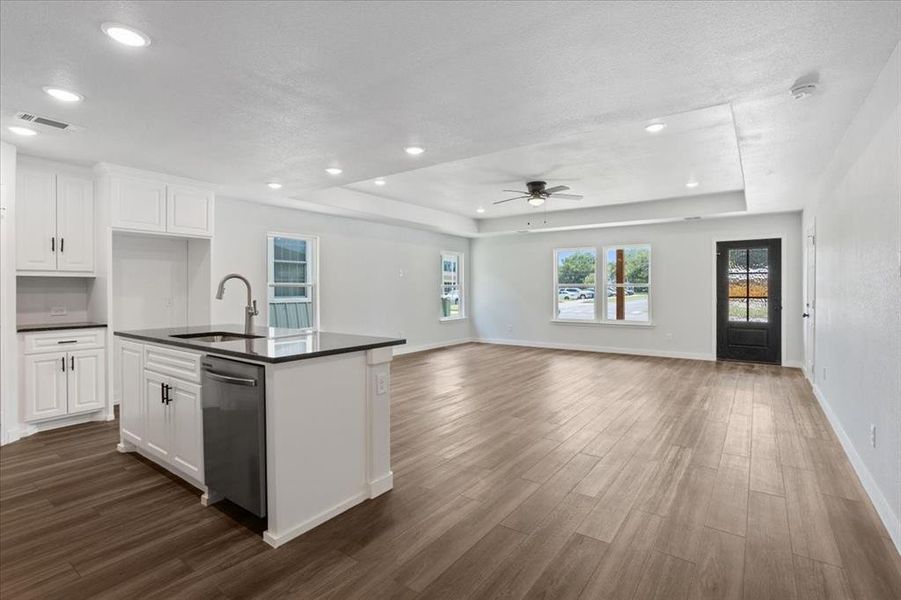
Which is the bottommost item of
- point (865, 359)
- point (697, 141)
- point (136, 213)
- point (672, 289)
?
point (865, 359)

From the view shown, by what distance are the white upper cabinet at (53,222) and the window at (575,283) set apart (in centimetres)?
771

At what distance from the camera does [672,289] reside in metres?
8.27

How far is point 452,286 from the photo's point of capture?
10.2 meters

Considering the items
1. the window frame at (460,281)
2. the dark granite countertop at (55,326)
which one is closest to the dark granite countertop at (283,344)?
the dark granite countertop at (55,326)

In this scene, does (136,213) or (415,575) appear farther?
(136,213)

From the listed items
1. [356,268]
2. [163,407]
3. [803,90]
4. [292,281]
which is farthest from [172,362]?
[356,268]

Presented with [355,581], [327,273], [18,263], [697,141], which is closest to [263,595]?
[355,581]

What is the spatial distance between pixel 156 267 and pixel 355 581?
4808 mm

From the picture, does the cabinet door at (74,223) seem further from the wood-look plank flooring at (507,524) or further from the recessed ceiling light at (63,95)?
the recessed ceiling light at (63,95)

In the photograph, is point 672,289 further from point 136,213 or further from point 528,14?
point 136,213

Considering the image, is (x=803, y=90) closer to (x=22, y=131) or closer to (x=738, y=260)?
(x=22, y=131)

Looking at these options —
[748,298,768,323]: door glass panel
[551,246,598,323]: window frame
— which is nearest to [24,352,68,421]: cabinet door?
[551,246,598,323]: window frame

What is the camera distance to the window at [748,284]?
752cm

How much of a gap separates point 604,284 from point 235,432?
783cm
